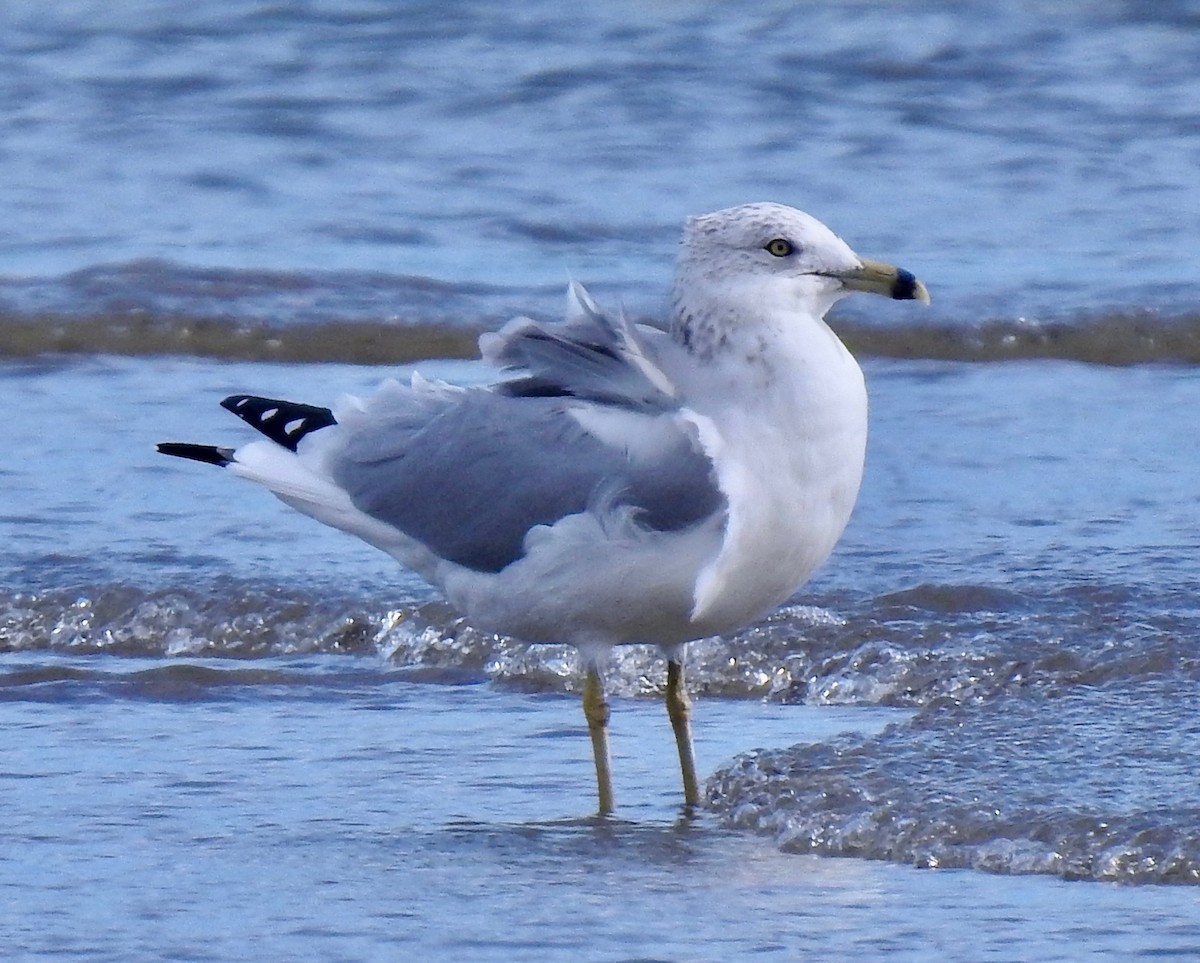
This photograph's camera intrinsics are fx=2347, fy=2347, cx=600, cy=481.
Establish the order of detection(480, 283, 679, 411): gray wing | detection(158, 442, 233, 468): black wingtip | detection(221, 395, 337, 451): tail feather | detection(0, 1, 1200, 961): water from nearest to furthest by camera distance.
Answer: detection(0, 1, 1200, 961): water < detection(480, 283, 679, 411): gray wing < detection(158, 442, 233, 468): black wingtip < detection(221, 395, 337, 451): tail feather

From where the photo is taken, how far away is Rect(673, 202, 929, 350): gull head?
412 cm

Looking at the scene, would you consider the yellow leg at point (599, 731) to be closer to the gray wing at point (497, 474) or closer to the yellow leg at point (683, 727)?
the yellow leg at point (683, 727)

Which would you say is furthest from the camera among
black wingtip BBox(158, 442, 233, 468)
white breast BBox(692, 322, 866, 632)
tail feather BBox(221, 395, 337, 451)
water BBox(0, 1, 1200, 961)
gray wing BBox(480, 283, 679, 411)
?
tail feather BBox(221, 395, 337, 451)

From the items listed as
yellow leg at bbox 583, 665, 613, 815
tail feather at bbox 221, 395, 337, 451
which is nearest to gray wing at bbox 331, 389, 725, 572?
tail feather at bbox 221, 395, 337, 451

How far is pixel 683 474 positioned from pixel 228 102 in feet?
28.7

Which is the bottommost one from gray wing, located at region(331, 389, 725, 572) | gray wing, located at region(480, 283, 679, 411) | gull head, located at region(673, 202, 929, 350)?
gray wing, located at region(331, 389, 725, 572)

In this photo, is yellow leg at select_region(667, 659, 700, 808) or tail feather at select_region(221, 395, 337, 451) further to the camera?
tail feather at select_region(221, 395, 337, 451)

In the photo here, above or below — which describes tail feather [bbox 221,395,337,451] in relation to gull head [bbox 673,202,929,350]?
below

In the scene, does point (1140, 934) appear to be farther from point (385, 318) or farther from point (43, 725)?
point (385, 318)

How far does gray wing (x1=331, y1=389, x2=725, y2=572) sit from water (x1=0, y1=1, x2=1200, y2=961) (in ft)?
1.46

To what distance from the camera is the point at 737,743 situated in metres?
4.55

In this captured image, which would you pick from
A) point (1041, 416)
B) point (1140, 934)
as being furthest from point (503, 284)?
point (1140, 934)

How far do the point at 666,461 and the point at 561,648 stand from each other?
120cm

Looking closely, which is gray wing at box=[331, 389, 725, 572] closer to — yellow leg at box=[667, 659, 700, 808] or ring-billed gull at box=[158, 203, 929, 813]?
ring-billed gull at box=[158, 203, 929, 813]
